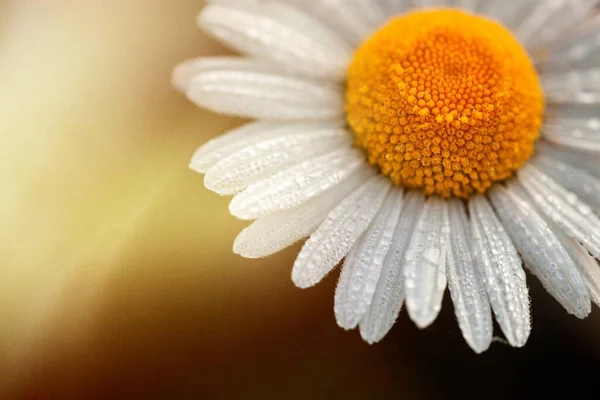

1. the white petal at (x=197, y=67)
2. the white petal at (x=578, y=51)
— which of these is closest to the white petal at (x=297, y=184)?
the white petal at (x=197, y=67)

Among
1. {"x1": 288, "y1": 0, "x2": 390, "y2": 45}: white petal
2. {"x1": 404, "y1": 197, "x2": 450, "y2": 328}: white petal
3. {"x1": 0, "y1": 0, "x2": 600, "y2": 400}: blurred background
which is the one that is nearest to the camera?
{"x1": 404, "y1": 197, "x2": 450, "y2": 328}: white petal

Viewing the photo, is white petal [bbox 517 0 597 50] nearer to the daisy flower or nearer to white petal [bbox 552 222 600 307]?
the daisy flower

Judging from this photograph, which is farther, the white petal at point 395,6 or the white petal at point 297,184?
the white petal at point 395,6

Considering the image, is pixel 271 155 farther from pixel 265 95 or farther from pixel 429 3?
pixel 429 3

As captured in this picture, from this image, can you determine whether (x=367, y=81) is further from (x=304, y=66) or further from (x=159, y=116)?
(x=159, y=116)

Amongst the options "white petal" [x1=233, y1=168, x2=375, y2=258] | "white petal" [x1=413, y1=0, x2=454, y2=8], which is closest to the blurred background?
"white petal" [x1=233, y1=168, x2=375, y2=258]

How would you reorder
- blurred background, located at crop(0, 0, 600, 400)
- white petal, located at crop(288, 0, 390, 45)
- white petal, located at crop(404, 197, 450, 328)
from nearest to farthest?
white petal, located at crop(404, 197, 450, 328), white petal, located at crop(288, 0, 390, 45), blurred background, located at crop(0, 0, 600, 400)

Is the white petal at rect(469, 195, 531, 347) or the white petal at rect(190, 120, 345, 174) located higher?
the white petal at rect(190, 120, 345, 174)

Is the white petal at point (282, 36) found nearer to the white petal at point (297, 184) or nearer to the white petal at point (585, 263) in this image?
the white petal at point (297, 184)

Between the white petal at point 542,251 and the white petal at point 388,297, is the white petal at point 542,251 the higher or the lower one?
the higher one
